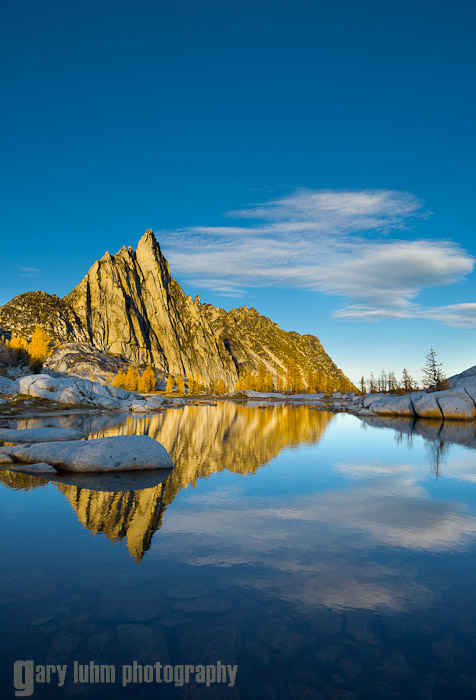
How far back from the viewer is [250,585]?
8812 millimetres

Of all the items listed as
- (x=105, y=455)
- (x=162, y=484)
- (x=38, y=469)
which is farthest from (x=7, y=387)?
(x=162, y=484)

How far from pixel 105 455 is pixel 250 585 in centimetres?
1256

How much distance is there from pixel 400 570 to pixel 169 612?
558 centimetres

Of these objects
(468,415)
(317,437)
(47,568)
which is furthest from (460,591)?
(468,415)

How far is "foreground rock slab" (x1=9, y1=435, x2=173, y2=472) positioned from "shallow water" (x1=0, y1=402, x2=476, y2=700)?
95.8 inches

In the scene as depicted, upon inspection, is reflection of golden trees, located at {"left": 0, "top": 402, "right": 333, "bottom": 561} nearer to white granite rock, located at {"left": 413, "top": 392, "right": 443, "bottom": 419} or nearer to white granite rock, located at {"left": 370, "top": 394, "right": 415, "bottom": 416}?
white granite rock, located at {"left": 413, "top": 392, "right": 443, "bottom": 419}

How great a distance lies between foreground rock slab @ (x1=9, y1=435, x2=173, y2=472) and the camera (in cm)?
1939

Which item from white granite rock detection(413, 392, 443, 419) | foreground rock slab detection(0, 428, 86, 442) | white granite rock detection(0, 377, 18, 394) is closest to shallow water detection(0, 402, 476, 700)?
foreground rock slab detection(0, 428, 86, 442)

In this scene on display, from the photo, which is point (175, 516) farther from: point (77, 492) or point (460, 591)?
point (460, 591)

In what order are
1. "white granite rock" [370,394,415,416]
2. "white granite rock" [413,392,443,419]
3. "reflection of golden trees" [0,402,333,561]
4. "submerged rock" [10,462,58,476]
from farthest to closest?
"white granite rock" [370,394,415,416], "white granite rock" [413,392,443,419], "submerged rock" [10,462,58,476], "reflection of golden trees" [0,402,333,561]

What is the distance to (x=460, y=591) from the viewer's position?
8.76 m

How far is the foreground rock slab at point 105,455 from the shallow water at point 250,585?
2.43 metres

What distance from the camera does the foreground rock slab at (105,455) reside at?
1939 centimetres

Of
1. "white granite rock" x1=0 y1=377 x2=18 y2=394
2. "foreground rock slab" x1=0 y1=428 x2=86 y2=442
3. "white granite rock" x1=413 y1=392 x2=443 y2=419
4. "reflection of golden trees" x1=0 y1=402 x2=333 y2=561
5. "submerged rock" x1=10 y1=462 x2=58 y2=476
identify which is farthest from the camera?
"white granite rock" x1=0 y1=377 x2=18 y2=394
